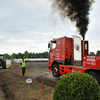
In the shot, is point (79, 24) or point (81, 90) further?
point (79, 24)

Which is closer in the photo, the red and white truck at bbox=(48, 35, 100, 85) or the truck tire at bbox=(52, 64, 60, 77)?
the red and white truck at bbox=(48, 35, 100, 85)

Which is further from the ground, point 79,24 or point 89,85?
point 79,24

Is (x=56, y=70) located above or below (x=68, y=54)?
below

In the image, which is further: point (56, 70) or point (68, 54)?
point (56, 70)

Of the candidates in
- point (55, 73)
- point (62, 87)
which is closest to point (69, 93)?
point (62, 87)

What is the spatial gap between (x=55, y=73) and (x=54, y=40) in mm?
3145

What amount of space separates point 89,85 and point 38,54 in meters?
113

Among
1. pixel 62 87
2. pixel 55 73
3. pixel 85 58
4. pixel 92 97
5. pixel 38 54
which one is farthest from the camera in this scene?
pixel 38 54

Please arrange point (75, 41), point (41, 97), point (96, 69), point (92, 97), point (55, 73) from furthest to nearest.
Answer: point (55, 73) < point (75, 41) < point (96, 69) < point (41, 97) < point (92, 97)

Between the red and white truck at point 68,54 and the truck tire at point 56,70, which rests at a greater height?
the red and white truck at point 68,54

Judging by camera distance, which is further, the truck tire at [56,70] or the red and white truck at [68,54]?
the truck tire at [56,70]

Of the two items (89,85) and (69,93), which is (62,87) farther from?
(89,85)

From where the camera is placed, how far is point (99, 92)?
2.72 meters

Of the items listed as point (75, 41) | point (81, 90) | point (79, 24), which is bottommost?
point (81, 90)
